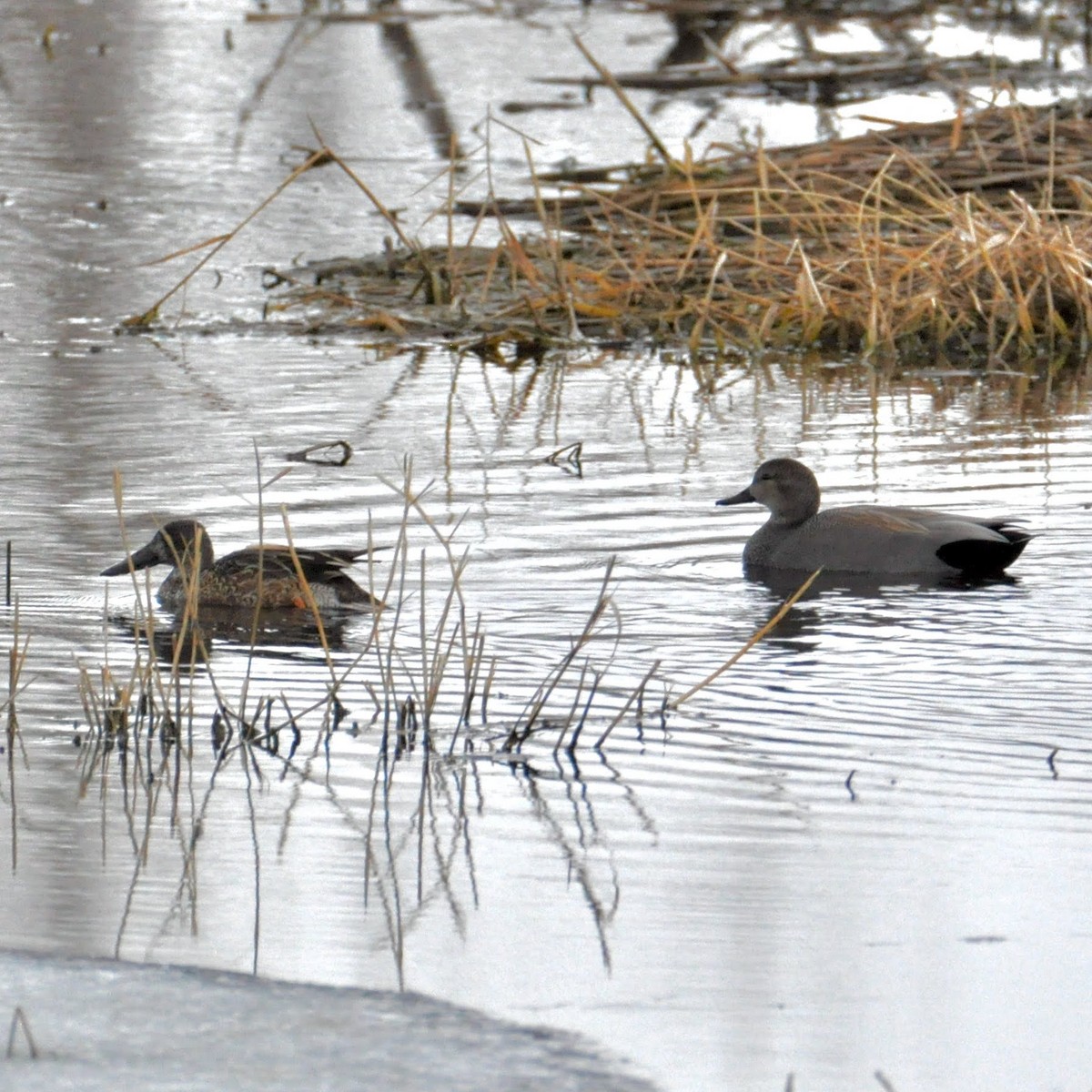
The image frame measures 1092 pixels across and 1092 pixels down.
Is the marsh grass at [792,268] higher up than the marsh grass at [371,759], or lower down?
higher up

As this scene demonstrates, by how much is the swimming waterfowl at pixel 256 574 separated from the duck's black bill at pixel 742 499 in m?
1.55

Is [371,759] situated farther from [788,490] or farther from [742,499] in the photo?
[742,499]

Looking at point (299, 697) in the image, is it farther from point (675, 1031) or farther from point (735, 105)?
point (735, 105)

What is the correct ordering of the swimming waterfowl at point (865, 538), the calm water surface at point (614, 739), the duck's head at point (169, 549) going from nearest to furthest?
the calm water surface at point (614, 739), the duck's head at point (169, 549), the swimming waterfowl at point (865, 538)

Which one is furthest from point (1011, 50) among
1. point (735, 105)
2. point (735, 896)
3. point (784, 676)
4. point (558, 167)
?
point (735, 896)

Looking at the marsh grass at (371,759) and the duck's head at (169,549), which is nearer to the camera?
the marsh grass at (371,759)

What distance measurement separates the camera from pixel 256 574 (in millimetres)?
7176

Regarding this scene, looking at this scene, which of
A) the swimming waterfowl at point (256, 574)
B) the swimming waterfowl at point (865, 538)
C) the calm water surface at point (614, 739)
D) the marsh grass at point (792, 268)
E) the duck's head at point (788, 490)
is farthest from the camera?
the marsh grass at point (792, 268)

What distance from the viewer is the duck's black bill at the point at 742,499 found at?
8.30m

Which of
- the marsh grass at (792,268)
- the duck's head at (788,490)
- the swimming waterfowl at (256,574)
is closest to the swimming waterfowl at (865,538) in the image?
the duck's head at (788,490)

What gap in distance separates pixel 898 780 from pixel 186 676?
210 cm

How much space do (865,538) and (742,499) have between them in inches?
27.9

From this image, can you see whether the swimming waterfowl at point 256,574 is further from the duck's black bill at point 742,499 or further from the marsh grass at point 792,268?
the marsh grass at point 792,268

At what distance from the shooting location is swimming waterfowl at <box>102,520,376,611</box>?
279 inches
